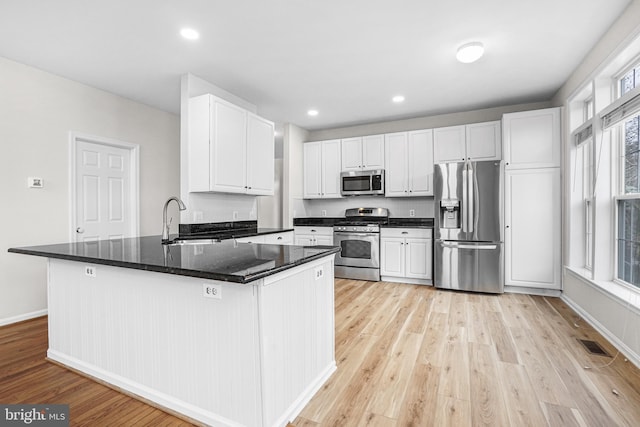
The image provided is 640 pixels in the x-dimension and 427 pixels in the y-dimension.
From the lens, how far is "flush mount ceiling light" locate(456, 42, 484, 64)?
109 inches

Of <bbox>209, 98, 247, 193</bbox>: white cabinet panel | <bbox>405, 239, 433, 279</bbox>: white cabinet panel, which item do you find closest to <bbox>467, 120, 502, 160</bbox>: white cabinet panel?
<bbox>405, 239, 433, 279</bbox>: white cabinet panel

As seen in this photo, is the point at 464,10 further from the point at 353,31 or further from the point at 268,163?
the point at 268,163

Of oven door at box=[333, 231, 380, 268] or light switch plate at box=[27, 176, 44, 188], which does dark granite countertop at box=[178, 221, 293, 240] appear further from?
light switch plate at box=[27, 176, 44, 188]

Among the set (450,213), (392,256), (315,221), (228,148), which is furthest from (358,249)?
(228,148)

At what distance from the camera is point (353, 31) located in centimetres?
262

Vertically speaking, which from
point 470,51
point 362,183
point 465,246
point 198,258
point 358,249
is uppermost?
point 470,51

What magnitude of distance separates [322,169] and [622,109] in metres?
3.90

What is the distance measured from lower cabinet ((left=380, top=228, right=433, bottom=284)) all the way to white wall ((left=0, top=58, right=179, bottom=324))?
4035mm

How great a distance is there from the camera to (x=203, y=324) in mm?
1583

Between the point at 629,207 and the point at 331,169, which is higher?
the point at 331,169

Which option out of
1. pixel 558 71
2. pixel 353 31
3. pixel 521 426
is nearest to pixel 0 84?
pixel 353 31

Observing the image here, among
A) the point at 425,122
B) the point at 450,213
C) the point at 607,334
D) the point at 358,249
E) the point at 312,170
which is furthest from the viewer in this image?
the point at 312,170
